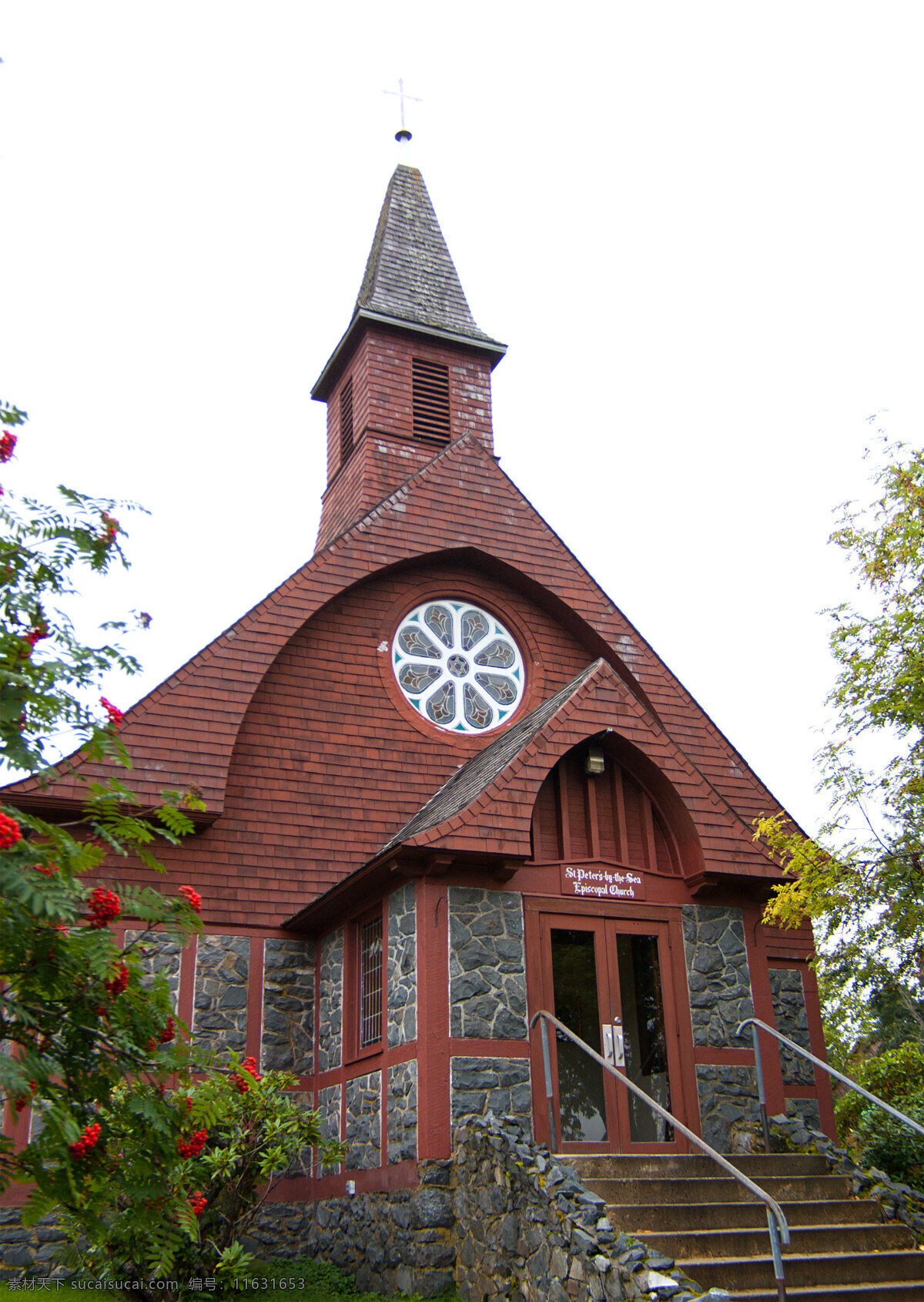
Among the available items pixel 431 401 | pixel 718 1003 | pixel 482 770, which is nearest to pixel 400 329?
pixel 431 401

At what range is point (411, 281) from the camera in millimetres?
19141

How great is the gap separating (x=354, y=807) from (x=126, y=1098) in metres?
8.36

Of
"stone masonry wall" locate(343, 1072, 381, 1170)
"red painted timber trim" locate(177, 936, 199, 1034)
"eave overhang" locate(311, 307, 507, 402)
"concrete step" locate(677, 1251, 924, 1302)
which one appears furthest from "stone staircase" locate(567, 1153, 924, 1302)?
"eave overhang" locate(311, 307, 507, 402)

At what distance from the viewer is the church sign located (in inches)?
431

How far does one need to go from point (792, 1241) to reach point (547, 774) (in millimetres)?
4243

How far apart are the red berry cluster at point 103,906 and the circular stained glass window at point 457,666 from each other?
949 cm

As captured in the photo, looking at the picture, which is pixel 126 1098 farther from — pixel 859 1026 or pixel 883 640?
pixel 859 1026

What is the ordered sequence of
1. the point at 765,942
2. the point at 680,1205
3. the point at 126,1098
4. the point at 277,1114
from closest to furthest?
the point at 126,1098 < the point at 680,1205 < the point at 277,1114 < the point at 765,942

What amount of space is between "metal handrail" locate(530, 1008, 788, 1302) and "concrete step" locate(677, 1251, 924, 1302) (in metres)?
0.19

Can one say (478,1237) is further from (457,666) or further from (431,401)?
(431,401)

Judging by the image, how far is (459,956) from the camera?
10078 millimetres

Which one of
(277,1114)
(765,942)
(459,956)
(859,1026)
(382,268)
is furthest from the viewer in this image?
(859,1026)

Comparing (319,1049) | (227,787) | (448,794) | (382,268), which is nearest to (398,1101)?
(319,1049)

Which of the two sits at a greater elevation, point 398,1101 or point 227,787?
point 227,787
